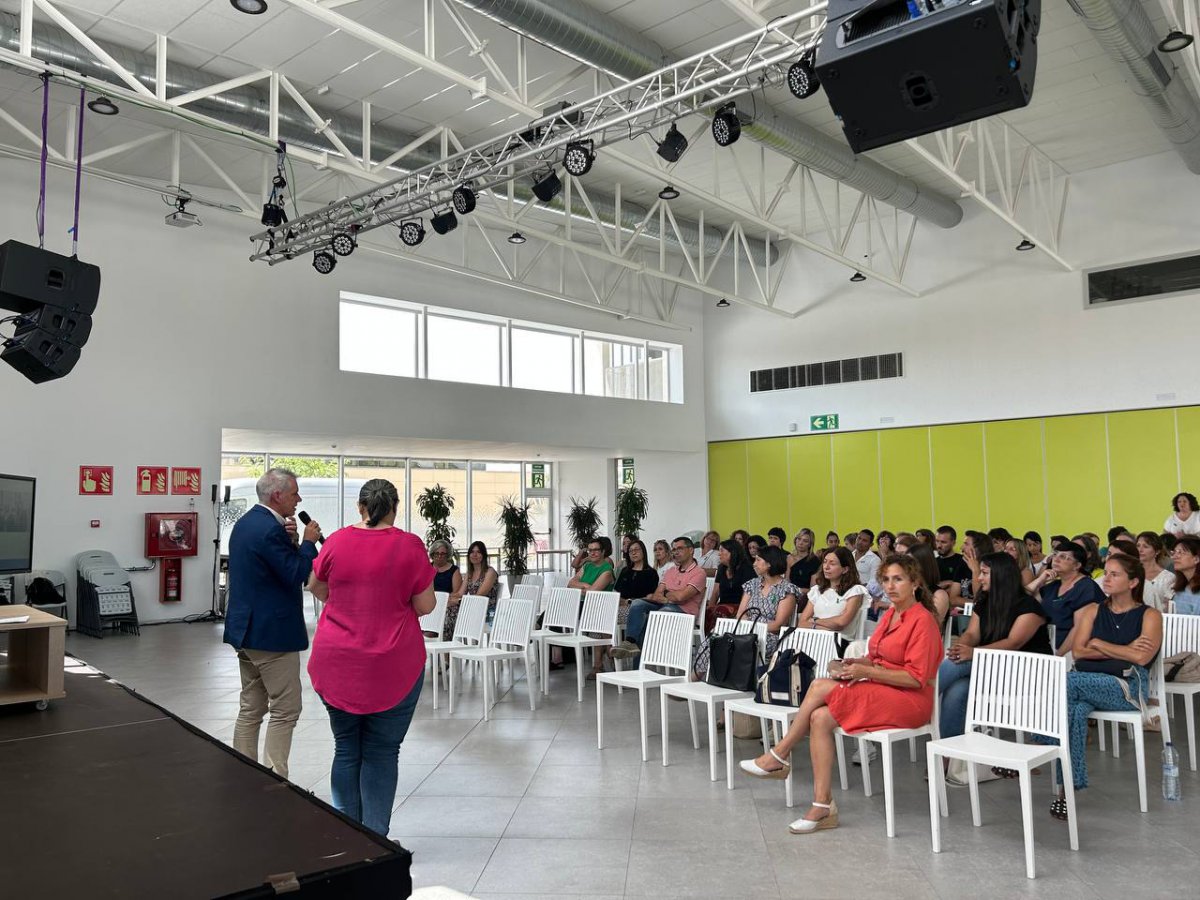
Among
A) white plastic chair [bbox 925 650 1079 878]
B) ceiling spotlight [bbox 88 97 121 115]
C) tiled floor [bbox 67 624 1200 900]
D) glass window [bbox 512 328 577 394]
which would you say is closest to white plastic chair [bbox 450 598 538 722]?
tiled floor [bbox 67 624 1200 900]

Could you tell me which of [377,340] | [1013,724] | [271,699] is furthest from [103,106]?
[1013,724]

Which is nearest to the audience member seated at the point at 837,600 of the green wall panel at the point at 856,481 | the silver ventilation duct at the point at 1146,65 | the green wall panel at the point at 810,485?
the silver ventilation duct at the point at 1146,65

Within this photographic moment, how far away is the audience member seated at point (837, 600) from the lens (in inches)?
229

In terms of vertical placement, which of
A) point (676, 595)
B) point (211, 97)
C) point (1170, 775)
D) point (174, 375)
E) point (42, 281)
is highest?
point (211, 97)

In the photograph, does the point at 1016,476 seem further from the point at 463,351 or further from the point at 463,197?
the point at 463,197

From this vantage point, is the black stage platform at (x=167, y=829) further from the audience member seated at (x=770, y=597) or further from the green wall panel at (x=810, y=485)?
the green wall panel at (x=810, y=485)

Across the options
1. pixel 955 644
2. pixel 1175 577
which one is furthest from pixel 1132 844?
pixel 1175 577

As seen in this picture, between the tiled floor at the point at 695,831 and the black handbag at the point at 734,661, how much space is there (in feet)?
1.55

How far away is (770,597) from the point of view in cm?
607

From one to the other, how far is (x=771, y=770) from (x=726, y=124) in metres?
5.12

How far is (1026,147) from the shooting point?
11.7 metres

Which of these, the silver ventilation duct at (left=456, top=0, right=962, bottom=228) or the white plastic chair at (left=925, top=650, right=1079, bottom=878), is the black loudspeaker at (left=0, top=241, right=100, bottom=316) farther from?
the white plastic chair at (left=925, top=650, right=1079, bottom=878)

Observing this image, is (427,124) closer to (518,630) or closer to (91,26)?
(91,26)

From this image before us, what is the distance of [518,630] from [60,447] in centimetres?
709
